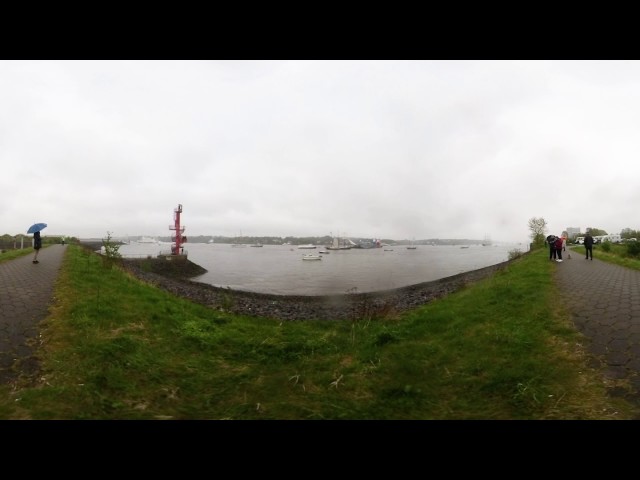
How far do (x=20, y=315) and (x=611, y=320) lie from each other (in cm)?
1034

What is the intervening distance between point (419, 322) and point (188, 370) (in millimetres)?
5045

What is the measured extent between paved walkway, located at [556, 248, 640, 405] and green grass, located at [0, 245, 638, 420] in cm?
22

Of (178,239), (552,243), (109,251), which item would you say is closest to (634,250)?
(552,243)

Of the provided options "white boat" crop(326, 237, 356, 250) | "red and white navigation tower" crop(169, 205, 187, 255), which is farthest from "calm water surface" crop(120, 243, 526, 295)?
"white boat" crop(326, 237, 356, 250)

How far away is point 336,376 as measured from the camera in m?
3.93

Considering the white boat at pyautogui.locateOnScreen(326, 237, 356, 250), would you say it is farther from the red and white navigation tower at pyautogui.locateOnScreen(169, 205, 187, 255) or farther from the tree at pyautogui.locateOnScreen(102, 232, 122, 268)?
the tree at pyautogui.locateOnScreen(102, 232, 122, 268)

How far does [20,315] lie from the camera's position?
5.20 meters

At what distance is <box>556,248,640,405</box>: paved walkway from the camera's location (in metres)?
3.46

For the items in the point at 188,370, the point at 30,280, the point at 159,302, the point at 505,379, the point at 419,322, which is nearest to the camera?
the point at 505,379

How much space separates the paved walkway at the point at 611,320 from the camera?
346 centimetres

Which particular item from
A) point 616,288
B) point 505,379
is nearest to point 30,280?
point 505,379

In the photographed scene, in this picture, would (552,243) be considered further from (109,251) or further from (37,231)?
(37,231)

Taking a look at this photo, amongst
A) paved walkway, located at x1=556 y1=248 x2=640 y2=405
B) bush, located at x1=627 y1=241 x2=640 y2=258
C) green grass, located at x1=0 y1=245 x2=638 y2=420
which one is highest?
bush, located at x1=627 y1=241 x2=640 y2=258
